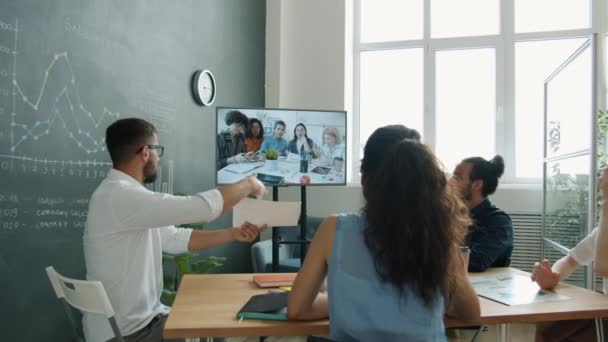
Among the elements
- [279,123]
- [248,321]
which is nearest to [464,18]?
[279,123]

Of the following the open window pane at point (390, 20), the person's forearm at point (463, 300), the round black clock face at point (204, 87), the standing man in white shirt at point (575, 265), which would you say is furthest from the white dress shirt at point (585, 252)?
the open window pane at point (390, 20)

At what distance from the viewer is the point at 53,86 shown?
2230 millimetres

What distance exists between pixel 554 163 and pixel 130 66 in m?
3.28

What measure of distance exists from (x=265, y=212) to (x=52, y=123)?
1126 mm

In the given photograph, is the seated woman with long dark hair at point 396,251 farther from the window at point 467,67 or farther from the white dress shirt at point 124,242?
the window at point 467,67

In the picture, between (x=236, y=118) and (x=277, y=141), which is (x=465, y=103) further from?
(x=236, y=118)

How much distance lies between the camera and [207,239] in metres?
2.19

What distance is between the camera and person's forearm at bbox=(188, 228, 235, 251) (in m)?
2.16

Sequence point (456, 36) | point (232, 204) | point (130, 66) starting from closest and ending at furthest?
1. point (232, 204)
2. point (130, 66)
3. point (456, 36)

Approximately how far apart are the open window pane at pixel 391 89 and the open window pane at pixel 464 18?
346mm

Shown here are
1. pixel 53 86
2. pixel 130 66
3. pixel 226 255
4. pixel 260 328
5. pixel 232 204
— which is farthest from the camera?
pixel 226 255

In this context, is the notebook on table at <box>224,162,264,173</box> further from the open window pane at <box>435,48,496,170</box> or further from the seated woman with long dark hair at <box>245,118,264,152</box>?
the open window pane at <box>435,48,496,170</box>

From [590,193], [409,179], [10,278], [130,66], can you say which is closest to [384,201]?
[409,179]

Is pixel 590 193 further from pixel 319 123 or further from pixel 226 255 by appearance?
pixel 226 255
